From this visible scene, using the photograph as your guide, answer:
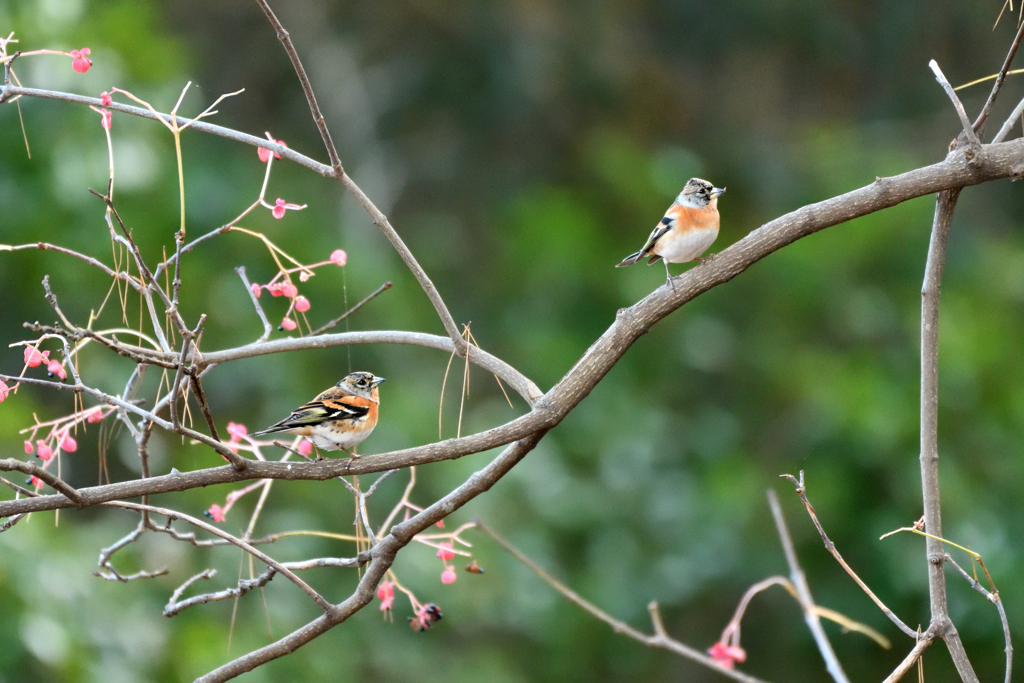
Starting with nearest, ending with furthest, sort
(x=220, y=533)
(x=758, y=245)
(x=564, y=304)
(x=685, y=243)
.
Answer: (x=220, y=533)
(x=758, y=245)
(x=685, y=243)
(x=564, y=304)

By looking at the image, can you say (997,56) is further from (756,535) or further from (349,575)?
(349,575)

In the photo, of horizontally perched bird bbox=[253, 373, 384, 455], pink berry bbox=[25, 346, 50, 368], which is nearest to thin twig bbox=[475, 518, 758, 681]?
horizontally perched bird bbox=[253, 373, 384, 455]

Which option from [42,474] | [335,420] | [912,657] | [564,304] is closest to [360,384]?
[335,420]

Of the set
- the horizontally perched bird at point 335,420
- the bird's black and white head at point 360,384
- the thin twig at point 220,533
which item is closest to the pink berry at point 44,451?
the thin twig at point 220,533

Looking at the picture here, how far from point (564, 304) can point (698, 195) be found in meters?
3.31

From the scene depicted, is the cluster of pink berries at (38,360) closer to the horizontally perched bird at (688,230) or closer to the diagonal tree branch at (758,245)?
the diagonal tree branch at (758,245)

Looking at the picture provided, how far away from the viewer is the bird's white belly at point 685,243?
2.36 m

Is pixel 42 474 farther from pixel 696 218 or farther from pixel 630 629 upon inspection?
pixel 696 218

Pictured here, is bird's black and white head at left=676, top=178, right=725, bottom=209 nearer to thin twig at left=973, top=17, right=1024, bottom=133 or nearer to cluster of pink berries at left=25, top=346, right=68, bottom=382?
thin twig at left=973, top=17, right=1024, bottom=133

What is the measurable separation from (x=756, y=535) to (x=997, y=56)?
11.1 feet

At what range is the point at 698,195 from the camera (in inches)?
97.0

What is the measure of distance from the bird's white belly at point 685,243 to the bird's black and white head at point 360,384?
744mm

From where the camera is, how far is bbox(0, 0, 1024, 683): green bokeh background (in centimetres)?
456

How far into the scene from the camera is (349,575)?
528cm
